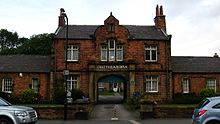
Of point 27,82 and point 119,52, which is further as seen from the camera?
point 119,52

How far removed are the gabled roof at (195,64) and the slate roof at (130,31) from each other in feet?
14.0

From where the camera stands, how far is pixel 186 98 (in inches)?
1480

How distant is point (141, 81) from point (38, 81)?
36.8 ft

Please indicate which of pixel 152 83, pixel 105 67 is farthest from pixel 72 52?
pixel 152 83

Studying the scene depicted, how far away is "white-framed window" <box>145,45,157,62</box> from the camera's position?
38812mm

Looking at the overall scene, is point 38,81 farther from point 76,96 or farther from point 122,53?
point 122,53

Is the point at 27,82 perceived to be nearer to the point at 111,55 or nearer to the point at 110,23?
the point at 111,55

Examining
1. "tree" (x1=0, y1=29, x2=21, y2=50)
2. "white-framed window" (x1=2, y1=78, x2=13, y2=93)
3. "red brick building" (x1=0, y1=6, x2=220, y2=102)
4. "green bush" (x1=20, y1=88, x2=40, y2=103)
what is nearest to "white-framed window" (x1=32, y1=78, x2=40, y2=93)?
"red brick building" (x1=0, y1=6, x2=220, y2=102)

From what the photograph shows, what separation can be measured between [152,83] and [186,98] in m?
3.92

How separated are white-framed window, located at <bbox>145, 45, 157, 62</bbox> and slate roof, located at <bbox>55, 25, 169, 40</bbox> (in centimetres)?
100

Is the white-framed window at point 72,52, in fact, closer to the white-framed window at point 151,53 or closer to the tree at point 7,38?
the white-framed window at point 151,53

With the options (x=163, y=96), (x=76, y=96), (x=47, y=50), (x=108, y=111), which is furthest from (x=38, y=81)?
(x=47, y=50)

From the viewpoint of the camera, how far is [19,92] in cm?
3844

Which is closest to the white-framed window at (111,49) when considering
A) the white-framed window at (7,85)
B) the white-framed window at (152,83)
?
the white-framed window at (152,83)
